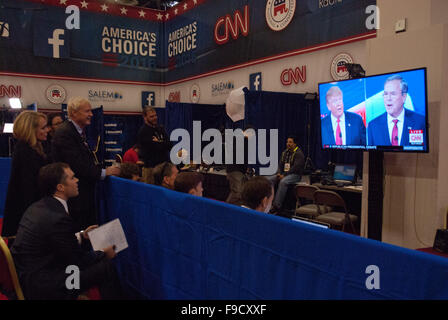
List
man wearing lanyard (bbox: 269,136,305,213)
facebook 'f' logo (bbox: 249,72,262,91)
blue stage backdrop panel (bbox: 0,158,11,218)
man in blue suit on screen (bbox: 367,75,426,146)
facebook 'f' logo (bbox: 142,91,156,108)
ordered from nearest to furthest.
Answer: man in blue suit on screen (bbox: 367,75,426,146)
blue stage backdrop panel (bbox: 0,158,11,218)
man wearing lanyard (bbox: 269,136,305,213)
facebook 'f' logo (bbox: 249,72,262,91)
facebook 'f' logo (bbox: 142,91,156,108)

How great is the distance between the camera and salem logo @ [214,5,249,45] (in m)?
8.00

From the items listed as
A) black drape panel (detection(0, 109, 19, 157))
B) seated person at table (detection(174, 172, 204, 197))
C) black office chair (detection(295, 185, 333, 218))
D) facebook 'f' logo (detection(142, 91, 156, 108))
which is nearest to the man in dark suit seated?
seated person at table (detection(174, 172, 204, 197))

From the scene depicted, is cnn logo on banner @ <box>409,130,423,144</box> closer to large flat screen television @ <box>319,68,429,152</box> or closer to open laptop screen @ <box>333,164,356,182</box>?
large flat screen television @ <box>319,68,429,152</box>

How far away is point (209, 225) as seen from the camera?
6.59 feet

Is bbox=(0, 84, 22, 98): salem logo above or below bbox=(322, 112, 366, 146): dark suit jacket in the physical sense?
above

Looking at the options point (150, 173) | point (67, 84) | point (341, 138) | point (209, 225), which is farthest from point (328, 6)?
point (67, 84)

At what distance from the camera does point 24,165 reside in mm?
2754

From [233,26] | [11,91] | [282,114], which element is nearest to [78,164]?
[282,114]

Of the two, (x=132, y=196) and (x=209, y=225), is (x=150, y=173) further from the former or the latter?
(x=209, y=225)

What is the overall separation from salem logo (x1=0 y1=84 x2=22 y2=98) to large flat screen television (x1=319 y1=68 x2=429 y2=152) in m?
8.35

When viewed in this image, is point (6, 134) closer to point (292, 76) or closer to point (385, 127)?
point (292, 76)

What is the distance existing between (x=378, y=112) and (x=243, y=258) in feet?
6.44

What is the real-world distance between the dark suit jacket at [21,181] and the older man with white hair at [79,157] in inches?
7.1

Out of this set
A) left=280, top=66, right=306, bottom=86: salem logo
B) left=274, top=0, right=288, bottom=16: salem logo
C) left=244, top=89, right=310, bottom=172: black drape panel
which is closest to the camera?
left=244, top=89, right=310, bottom=172: black drape panel
